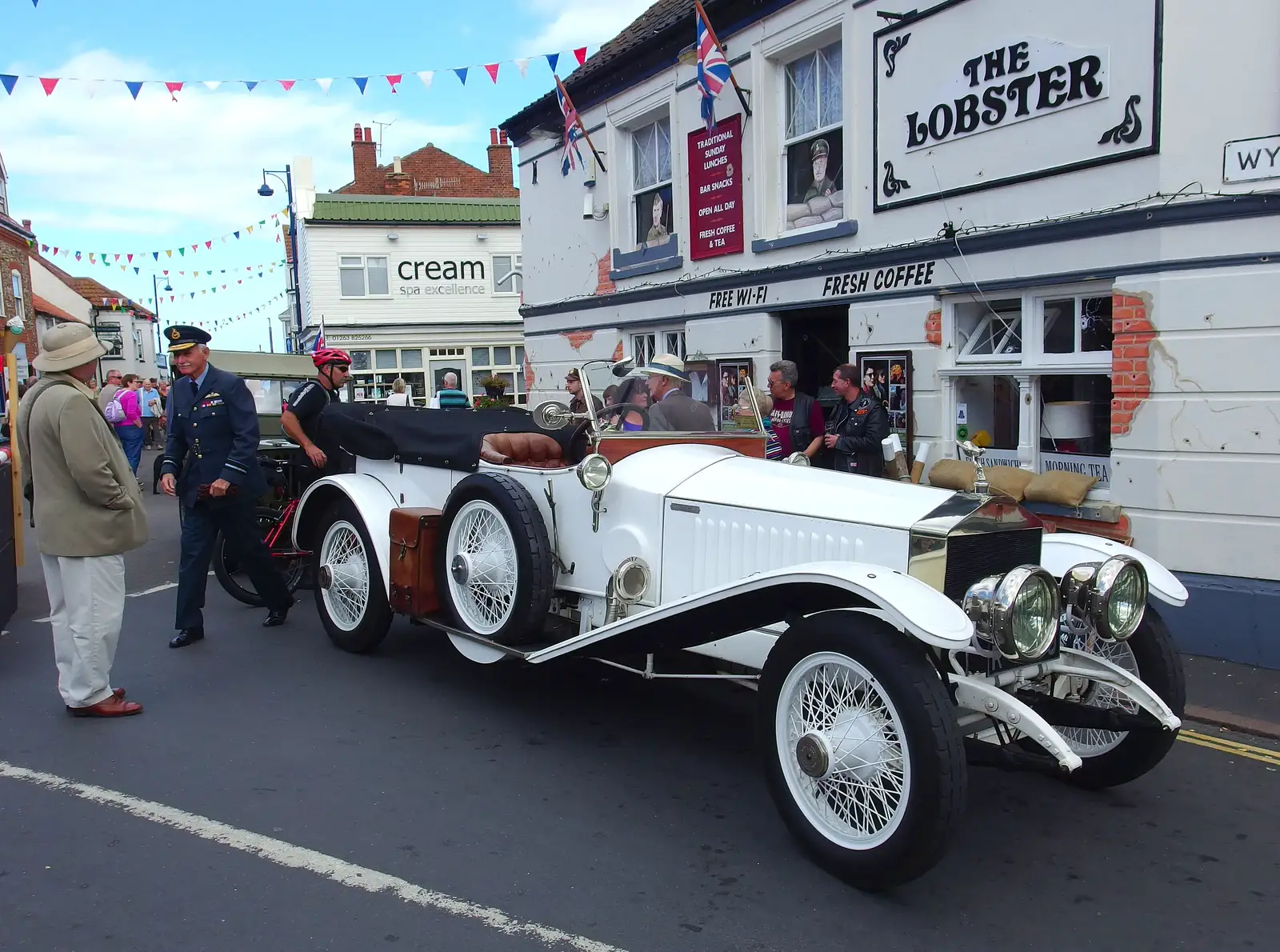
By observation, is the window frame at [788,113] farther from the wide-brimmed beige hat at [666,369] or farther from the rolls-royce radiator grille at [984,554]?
the rolls-royce radiator grille at [984,554]

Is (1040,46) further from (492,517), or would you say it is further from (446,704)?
(446,704)

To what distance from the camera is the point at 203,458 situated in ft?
20.0

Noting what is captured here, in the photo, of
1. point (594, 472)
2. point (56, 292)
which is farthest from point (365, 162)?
point (594, 472)

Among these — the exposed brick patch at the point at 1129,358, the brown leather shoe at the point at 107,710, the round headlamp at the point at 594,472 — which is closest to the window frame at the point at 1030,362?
the exposed brick patch at the point at 1129,358

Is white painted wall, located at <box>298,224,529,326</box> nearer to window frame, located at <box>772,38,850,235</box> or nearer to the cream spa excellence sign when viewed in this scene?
window frame, located at <box>772,38,850,235</box>

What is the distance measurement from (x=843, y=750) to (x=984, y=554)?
969 mm

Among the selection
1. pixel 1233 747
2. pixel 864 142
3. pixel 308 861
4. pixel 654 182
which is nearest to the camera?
pixel 308 861

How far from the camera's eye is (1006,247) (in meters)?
7.05

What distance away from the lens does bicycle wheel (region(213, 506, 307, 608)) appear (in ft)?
23.5

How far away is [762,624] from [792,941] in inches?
46.1

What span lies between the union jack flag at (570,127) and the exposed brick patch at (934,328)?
594cm

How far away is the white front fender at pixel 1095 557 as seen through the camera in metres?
3.77

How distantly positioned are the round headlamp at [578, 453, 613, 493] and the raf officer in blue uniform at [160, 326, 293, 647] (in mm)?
2730

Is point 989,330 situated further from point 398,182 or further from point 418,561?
point 398,182
